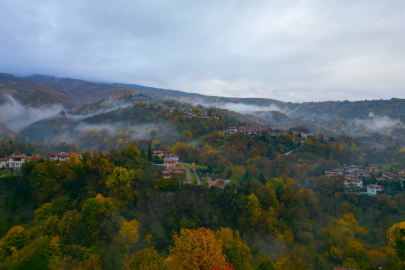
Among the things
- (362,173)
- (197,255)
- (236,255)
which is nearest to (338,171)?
(362,173)

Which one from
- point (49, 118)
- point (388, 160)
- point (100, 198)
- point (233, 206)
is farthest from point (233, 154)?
point (49, 118)

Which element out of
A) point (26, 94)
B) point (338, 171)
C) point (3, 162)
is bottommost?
point (3, 162)

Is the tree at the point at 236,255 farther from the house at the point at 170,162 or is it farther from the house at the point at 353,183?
the house at the point at 353,183

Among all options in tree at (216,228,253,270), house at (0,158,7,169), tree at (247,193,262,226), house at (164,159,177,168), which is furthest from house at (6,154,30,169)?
tree at (216,228,253,270)

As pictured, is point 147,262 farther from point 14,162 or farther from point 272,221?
point 14,162

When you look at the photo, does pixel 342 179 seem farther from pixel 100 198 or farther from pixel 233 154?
pixel 100 198

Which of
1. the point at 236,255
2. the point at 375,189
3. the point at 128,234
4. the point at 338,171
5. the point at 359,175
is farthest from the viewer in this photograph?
the point at 338,171

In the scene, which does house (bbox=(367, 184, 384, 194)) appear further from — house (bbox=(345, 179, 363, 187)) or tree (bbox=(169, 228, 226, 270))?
tree (bbox=(169, 228, 226, 270))

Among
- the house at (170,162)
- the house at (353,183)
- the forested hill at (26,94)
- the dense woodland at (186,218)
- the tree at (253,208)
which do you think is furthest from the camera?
the forested hill at (26,94)

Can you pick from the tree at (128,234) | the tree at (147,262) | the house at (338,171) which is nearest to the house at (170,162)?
the tree at (128,234)

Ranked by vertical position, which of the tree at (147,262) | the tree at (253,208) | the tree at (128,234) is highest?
the tree at (147,262)

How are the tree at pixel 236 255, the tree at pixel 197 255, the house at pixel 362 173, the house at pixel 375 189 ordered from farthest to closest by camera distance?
the house at pixel 362 173 → the house at pixel 375 189 → the tree at pixel 236 255 → the tree at pixel 197 255

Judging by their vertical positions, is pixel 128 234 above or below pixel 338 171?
below
